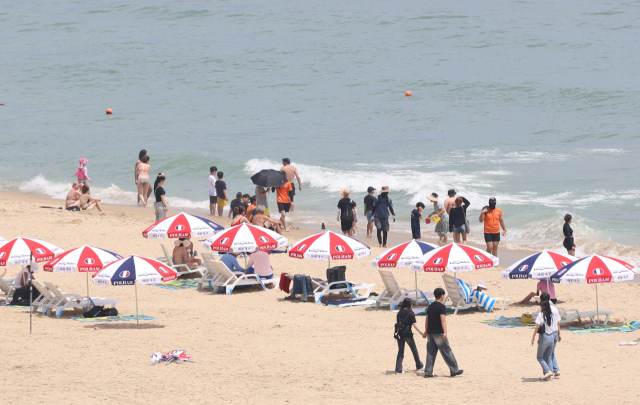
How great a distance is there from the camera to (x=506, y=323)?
12.2m

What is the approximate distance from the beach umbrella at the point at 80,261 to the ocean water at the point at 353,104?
11502mm

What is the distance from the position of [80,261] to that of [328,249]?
387cm

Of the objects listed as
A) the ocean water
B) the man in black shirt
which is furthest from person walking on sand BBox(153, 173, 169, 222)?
the man in black shirt

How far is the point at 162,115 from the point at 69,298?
28651 millimetres

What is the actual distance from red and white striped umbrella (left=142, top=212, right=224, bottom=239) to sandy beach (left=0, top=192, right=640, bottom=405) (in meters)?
1.07

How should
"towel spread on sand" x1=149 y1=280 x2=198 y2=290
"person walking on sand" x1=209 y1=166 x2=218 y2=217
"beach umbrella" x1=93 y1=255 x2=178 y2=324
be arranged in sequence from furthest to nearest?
"person walking on sand" x1=209 y1=166 x2=218 y2=217
"towel spread on sand" x1=149 y1=280 x2=198 y2=290
"beach umbrella" x1=93 y1=255 x2=178 y2=324

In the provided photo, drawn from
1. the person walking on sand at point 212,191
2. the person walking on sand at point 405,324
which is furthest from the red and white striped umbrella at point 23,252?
the person walking on sand at point 212,191

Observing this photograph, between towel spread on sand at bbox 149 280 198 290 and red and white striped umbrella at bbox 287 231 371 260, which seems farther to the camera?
towel spread on sand at bbox 149 280 198 290

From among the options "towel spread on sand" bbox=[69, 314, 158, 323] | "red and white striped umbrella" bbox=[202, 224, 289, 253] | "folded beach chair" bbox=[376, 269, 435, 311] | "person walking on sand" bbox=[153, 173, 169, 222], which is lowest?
"towel spread on sand" bbox=[69, 314, 158, 323]

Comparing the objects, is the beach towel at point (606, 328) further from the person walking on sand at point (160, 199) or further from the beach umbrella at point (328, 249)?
the person walking on sand at point (160, 199)

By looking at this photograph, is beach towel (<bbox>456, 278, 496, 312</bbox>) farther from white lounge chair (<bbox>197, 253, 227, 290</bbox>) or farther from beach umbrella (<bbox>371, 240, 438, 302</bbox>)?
white lounge chair (<bbox>197, 253, 227, 290</bbox>)

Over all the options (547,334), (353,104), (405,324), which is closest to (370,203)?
(405,324)

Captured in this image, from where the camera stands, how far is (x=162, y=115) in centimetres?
4044

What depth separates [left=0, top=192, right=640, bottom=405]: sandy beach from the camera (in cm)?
862
